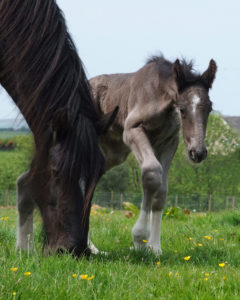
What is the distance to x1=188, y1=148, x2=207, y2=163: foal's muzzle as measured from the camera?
4.86 m

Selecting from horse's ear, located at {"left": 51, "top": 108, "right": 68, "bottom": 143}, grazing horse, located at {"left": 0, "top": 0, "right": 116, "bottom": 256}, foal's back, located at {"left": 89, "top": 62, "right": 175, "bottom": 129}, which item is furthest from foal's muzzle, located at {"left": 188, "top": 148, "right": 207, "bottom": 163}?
horse's ear, located at {"left": 51, "top": 108, "right": 68, "bottom": 143}

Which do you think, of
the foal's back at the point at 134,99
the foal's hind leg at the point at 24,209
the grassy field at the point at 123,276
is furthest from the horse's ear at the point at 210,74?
the foal's hind leg at the point at 24,209

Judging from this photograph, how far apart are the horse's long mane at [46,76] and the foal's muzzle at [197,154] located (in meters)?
1.22

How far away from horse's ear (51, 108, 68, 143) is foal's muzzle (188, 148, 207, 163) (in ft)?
4.96

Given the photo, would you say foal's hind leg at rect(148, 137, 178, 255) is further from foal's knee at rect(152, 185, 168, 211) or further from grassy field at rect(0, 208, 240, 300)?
grassy field at rect(0, 208, 240, 300)

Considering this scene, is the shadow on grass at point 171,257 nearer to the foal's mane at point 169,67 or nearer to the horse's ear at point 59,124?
the horse's ear at point 59,124

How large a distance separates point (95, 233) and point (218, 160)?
42.7 m

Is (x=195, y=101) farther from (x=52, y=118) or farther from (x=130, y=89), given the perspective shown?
(x=52, y=118)

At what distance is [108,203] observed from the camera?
41000mm

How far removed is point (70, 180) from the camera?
376 centimetres

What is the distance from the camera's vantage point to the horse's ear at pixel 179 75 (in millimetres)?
5223

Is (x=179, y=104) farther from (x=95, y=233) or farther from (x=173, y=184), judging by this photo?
(x=173, y=184)

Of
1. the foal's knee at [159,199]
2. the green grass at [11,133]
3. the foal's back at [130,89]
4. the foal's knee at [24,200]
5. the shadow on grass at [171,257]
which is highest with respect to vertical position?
the foal's back at [130,89]

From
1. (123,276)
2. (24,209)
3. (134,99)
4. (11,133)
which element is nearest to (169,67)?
(134,99)
